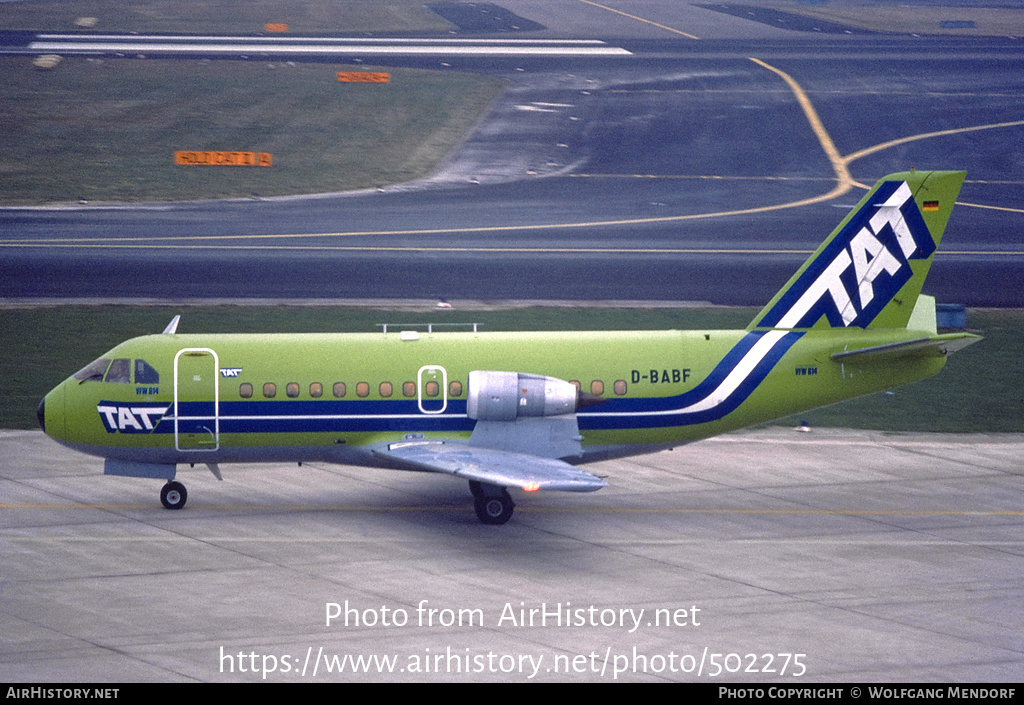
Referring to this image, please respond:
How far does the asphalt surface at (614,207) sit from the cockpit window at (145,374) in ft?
58.2

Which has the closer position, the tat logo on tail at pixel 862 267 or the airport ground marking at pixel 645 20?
the tat logo on tail at pixel 862 267

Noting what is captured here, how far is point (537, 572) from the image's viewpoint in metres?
23.3

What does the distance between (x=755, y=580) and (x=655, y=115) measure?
179ft

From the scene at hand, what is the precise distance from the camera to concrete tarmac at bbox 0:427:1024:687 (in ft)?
63.8

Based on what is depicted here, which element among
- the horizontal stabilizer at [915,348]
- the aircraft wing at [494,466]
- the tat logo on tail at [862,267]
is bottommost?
the aircraft wing at [494,466]

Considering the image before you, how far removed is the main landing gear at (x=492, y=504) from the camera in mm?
25906

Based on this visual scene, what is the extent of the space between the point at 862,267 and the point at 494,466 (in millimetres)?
9822

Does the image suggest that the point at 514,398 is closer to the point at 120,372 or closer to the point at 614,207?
the point at 120,372

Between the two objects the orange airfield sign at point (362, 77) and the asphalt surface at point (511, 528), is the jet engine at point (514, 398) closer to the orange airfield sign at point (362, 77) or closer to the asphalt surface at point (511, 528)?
the asphalt surface at point (511, 528)

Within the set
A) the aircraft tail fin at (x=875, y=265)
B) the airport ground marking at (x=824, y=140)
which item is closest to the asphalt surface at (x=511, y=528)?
the aircraft tail fin at (x=875, y=265)

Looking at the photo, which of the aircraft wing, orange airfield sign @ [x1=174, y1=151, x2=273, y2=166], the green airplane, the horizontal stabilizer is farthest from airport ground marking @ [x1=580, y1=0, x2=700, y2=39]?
the aircraft wing

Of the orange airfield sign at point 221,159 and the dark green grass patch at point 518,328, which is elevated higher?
the orange airfield sign at point 221,159
